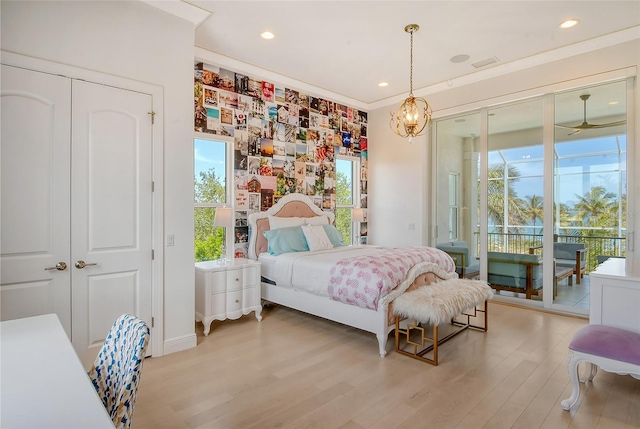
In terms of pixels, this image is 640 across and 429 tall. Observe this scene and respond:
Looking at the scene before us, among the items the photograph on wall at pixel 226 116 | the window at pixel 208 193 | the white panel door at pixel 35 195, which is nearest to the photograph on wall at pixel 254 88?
the photograph on wall at pixel 226 116

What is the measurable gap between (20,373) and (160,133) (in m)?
2.26

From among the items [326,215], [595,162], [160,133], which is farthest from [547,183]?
[160,133]

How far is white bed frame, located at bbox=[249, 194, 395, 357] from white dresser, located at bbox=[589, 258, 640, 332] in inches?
60.5

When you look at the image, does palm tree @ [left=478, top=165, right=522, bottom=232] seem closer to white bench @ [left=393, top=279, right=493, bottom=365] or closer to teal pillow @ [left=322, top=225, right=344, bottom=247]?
white bench @ [left=393, top=279, right=493, bottom=365]

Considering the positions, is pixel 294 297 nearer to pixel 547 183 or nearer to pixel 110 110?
pixel 110 110

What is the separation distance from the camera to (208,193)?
14.4 feet

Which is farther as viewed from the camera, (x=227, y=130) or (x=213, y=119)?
(x=227, y=130)

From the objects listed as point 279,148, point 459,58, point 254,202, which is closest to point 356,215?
point 279,148

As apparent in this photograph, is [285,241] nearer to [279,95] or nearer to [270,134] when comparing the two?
[270,134]

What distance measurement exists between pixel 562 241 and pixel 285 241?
3495 mm

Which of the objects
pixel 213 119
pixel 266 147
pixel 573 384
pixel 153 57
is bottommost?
pixel 573 384

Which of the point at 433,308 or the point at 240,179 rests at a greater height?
the point at 240,179

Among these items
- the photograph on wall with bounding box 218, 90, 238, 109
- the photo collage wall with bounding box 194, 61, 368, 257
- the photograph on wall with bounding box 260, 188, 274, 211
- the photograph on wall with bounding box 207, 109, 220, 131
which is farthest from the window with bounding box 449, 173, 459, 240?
the photograph on wall with bounding box 207, 109, 220, 131

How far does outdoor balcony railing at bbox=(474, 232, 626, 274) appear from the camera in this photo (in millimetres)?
4023
